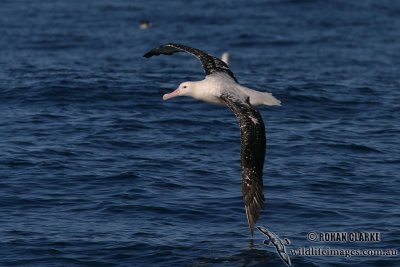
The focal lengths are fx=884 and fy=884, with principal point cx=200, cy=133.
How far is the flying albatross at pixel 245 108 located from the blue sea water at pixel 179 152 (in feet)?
3.10

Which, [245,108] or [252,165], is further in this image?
[245,108]

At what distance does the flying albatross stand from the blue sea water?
94 cm

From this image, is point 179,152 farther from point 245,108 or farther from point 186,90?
point 245,108

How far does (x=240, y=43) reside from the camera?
35562mm

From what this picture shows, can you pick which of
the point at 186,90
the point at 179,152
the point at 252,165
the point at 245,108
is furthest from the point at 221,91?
the point at 179,152

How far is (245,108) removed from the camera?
14.7 m

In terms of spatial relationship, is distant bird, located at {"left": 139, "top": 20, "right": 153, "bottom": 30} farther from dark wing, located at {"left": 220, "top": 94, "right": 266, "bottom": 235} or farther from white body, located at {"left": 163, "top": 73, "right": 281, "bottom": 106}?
dark wing, located at {"left": 220, "top": 94, "right": 266, "bottom": 235}

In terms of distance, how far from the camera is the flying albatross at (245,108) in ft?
44.0

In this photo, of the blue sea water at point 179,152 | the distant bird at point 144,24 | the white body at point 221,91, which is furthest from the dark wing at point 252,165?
the distant bird at point 144,24

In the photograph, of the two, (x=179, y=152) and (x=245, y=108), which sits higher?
(x=245, y=108)

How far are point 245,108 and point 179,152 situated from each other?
4663mm

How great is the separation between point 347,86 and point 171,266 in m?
15.1

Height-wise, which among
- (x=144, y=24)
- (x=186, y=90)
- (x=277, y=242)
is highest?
(x=144, y=24)

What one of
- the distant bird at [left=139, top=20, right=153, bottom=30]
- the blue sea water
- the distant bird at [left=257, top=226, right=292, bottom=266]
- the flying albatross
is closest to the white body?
the flying albatross
